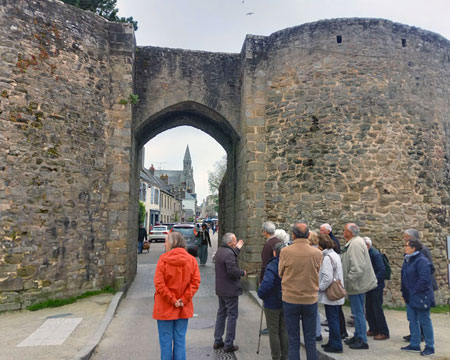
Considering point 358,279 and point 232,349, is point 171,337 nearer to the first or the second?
point 232,349

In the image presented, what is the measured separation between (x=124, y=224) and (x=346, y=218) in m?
5.32

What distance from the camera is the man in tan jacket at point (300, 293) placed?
3.88 metres

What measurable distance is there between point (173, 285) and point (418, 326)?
3355mm

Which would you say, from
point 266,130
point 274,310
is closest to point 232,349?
point 274,310

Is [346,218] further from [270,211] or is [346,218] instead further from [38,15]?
[38,15]

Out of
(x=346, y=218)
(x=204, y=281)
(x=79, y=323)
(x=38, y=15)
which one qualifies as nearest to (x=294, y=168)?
(x=346, y=218)

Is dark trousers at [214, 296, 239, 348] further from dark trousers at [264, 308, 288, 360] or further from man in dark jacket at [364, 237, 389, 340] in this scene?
man in dark jacket at [364, 237, 389, 340]

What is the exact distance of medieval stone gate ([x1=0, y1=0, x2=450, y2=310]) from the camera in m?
7.38

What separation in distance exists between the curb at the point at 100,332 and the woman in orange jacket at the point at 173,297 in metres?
1.25

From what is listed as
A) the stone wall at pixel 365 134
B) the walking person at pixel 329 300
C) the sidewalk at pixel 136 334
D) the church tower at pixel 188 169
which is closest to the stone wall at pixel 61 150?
the sidewalk at pixel 136 334

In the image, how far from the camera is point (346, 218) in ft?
27.6

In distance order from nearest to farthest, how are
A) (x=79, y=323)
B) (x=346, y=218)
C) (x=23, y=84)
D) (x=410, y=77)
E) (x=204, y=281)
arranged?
(x=79, y=323)
(x=23, y=84)
(x=346, y=218)
(x=410, y=77)
(x=204, y=281)

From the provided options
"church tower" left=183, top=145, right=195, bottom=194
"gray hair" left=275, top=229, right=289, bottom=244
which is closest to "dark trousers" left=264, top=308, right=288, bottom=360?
"gray hair" left=275, top=229, right=289, bottom=244

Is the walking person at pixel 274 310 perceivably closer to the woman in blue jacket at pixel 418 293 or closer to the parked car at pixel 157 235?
the woman in blue jacket at pixel 418 293
